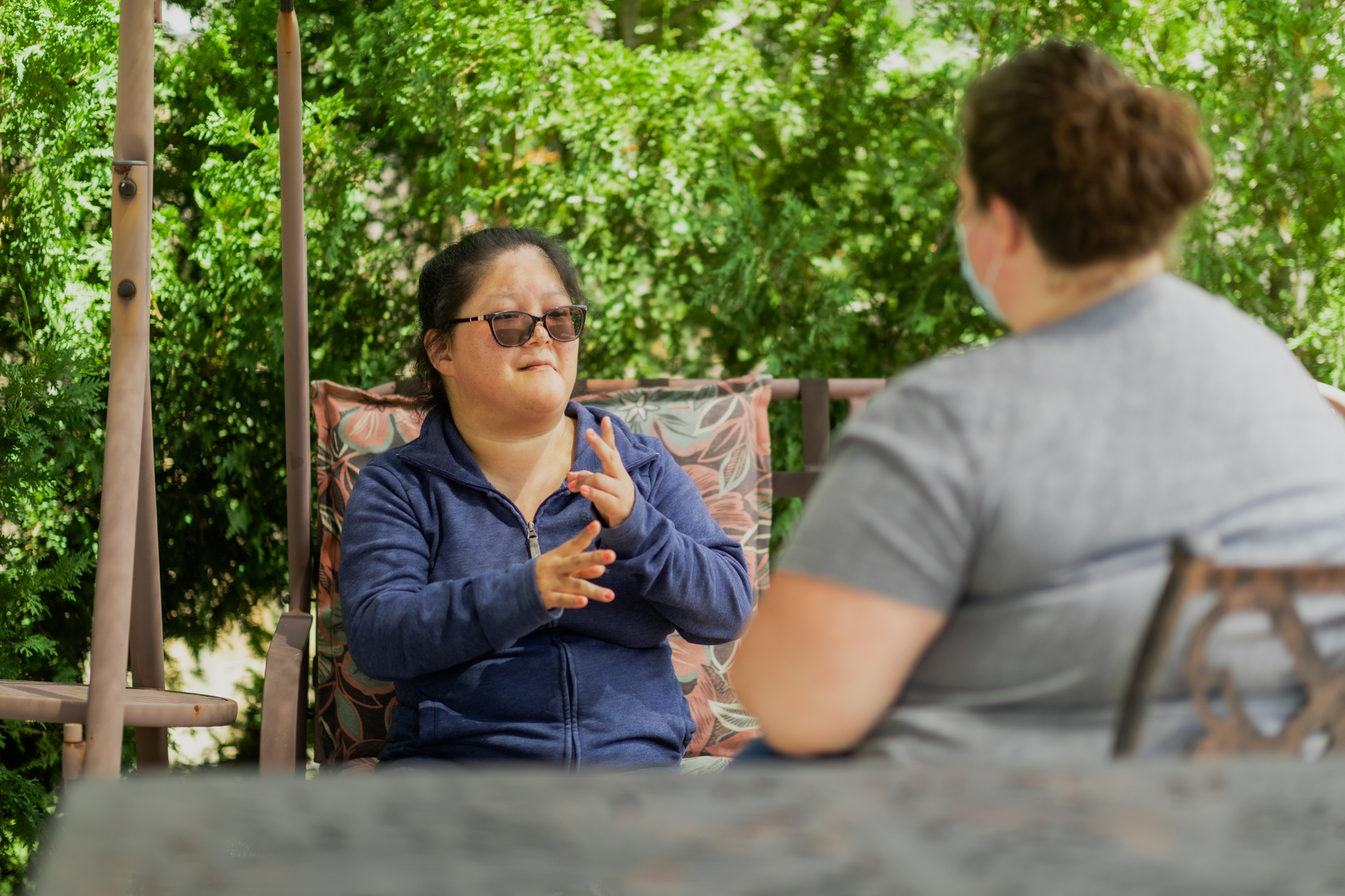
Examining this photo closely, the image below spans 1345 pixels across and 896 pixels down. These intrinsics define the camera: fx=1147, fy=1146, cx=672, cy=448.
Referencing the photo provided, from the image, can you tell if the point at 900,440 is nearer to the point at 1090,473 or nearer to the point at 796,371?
the point at 1090,473

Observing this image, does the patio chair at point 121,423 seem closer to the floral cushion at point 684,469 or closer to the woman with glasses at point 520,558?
the woman with glasses at point 520,558

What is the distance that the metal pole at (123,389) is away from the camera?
1648 millimetres

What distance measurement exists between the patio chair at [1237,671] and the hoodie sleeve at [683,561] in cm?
101

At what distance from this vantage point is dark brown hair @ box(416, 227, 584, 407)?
2156 millimetres

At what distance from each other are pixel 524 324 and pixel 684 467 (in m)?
0.64

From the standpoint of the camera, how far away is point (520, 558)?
6.71 feet

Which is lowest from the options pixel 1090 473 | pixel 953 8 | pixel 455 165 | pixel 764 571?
pixel 764 571

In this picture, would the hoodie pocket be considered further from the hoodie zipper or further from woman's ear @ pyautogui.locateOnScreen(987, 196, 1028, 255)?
woman's ear @ pyautogui.locateOnScreen(987, 196, 1028, 255)

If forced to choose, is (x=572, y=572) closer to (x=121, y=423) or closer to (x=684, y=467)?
(x=121, y=423)

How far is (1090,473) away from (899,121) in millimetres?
2490

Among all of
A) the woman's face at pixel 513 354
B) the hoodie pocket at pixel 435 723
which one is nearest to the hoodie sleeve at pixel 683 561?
the woman's face at pixel 513 354

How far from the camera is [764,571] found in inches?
101

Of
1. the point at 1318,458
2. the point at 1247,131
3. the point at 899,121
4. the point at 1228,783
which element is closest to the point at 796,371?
the point at 899,121

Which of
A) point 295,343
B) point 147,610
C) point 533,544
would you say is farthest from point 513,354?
point 147,610
